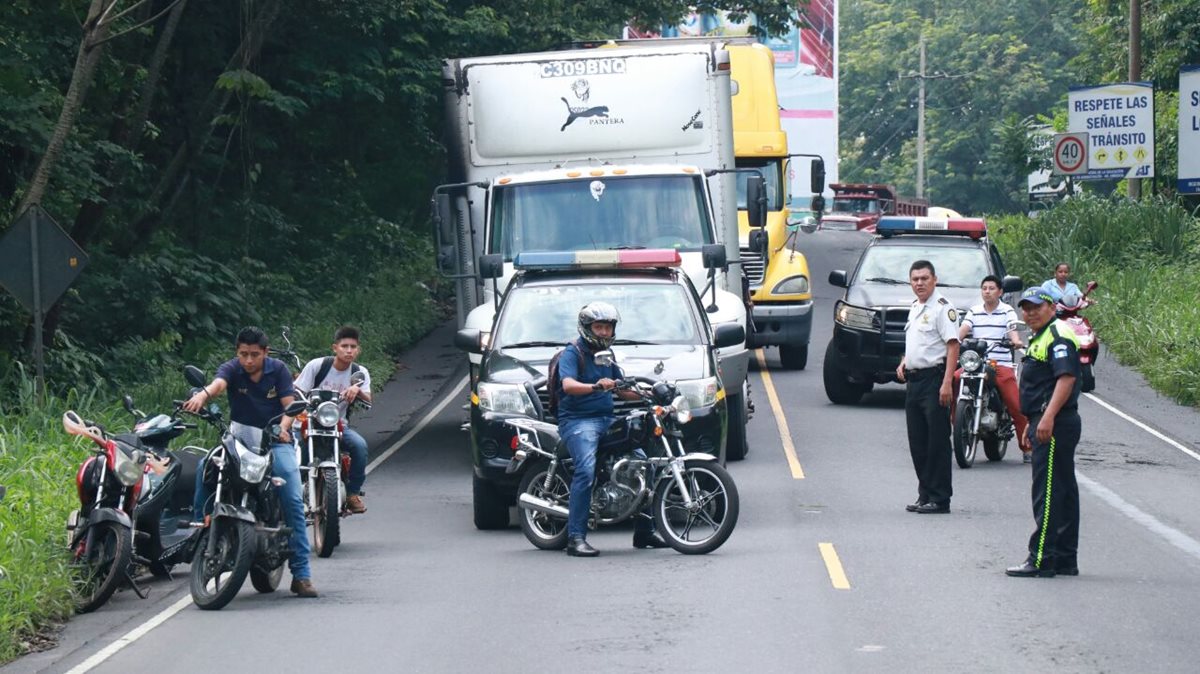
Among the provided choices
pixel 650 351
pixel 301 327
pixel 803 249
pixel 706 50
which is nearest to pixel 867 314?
pixel 706 50

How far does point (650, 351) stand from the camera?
47.9 feet

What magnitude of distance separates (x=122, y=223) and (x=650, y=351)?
14.4 metres

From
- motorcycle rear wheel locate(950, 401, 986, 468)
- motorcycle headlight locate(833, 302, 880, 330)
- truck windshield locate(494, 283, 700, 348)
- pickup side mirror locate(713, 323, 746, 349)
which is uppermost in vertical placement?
truck windshield locate(494, 283, 700, 348)

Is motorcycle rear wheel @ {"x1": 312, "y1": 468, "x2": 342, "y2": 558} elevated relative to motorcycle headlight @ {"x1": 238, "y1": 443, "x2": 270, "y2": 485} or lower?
lower

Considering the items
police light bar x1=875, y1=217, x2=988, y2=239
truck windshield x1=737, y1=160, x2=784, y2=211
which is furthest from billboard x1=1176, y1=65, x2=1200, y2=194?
police light bar x1=875, y1=217, x2=988, y2=239

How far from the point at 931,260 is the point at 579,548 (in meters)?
11.5

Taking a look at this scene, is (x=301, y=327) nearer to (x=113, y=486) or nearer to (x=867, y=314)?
(x=867, y=314)

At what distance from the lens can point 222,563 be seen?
427 inches

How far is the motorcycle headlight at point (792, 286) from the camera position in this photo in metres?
24.5

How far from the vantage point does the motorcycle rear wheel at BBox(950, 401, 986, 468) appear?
17266 millimetres

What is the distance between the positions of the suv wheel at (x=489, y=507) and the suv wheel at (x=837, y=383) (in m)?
8.57

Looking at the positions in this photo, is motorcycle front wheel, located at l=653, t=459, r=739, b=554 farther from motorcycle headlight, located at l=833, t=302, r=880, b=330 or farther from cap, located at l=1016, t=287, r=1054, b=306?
motorcycle headlight, located at l=833, t=302, r=880, b=330

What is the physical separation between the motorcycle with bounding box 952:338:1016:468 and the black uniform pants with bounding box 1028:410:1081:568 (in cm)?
570

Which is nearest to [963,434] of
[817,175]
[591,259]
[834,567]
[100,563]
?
[591,259]
